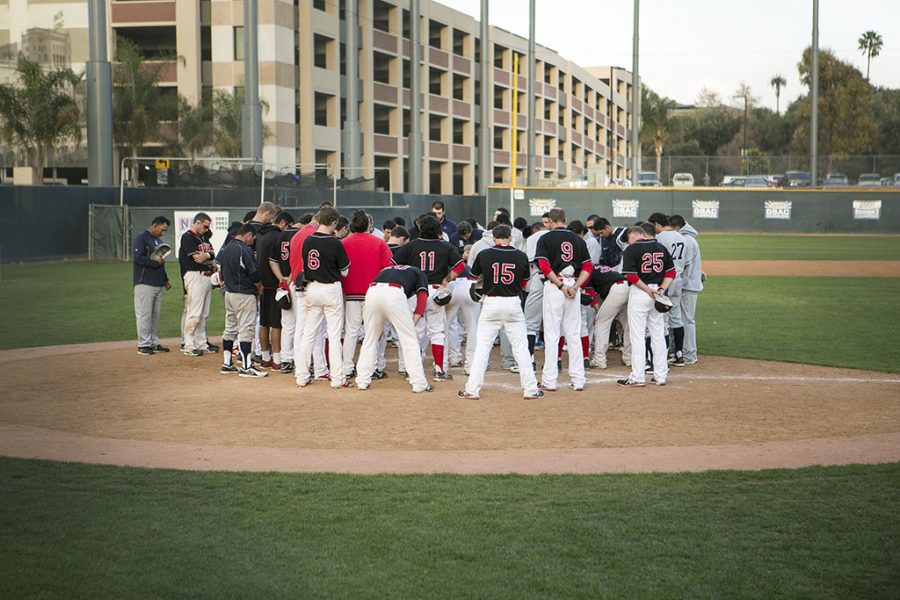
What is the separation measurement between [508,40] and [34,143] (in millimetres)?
45339

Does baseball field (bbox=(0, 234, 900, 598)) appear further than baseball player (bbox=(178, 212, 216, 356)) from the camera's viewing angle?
No

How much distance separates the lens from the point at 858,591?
17.7 feet

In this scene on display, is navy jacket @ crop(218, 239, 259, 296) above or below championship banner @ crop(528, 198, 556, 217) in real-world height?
below

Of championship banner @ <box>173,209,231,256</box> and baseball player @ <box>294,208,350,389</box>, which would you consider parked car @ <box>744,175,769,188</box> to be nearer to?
championship banner @ <box>173,209,231,256</box>

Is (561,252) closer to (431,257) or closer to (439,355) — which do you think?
(431,257)

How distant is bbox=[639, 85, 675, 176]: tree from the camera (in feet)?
351

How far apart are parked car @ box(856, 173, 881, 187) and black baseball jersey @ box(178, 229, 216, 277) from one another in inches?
1792

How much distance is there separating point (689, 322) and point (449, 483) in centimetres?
691

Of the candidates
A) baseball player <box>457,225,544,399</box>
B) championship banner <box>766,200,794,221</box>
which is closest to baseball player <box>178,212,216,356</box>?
baseball player <box>457,225,544,399</box>

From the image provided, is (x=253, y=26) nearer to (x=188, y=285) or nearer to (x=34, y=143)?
(x=34, y=143)

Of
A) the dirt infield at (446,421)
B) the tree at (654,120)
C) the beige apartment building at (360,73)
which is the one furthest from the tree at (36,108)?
the tree at (654,120)

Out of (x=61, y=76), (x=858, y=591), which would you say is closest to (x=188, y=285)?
(x=858, y=591)

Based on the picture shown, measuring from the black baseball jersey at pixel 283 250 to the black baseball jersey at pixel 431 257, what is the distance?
57.6 inches

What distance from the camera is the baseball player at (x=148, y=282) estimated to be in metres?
13.8
